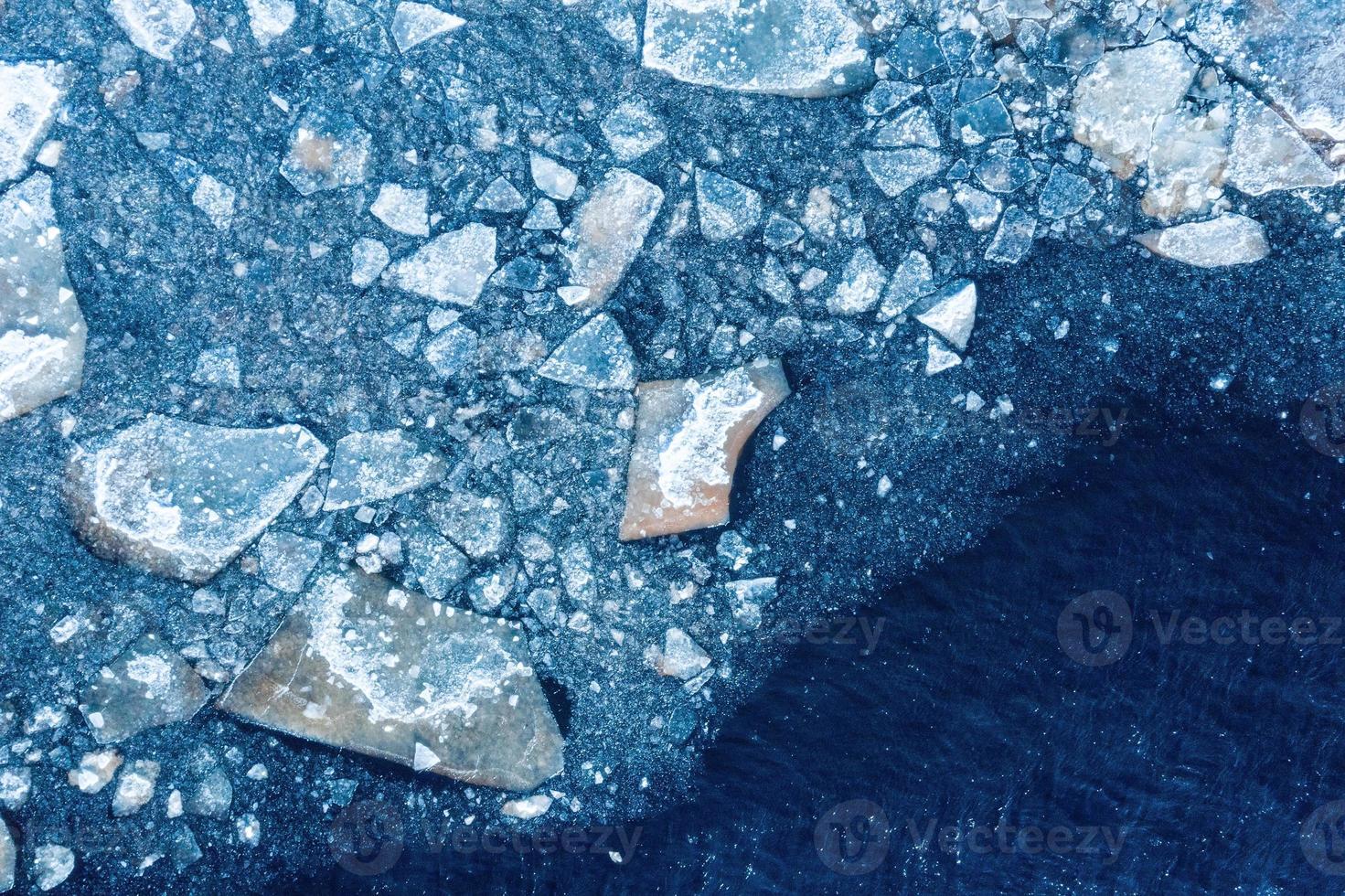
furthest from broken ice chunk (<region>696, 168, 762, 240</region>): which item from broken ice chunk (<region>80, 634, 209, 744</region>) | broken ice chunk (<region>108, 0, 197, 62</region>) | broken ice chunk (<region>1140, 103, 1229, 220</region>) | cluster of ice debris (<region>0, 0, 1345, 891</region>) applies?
broken ice chunk (<region>80, 634, 209, 744</region>)

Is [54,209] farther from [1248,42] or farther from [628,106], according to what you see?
[1248,42]

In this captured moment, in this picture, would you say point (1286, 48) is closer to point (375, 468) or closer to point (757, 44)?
point (757, 44)

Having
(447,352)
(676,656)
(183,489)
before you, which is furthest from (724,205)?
(183,489)

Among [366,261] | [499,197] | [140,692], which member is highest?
[499,197]

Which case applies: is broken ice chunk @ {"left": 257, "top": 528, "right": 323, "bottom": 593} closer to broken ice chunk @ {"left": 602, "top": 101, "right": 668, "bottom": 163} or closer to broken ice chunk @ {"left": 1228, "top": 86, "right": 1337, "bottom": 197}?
broken ice chunk @ {"left": 602, "top": 101, "right": 668, "bottom": 163}

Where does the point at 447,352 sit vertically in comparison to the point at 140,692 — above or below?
above

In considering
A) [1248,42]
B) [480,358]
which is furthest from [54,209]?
[1248,42]
